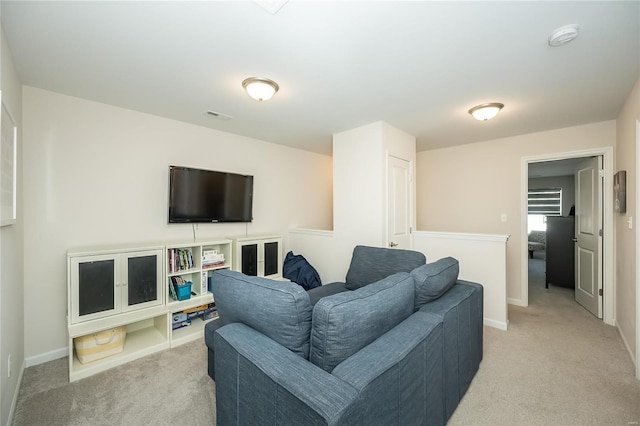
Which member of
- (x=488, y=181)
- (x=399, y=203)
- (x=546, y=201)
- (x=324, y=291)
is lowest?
(x=324, y=291)

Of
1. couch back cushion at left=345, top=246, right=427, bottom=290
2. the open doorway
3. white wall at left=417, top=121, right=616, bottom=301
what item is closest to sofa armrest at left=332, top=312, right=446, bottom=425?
couch back cushion at left=345, top=246, right=427, bottom=290

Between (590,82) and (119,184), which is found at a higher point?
(590,82)

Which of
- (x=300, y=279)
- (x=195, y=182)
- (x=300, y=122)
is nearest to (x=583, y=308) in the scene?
(x=300, y=279)

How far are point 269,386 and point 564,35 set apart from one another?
2460 mm

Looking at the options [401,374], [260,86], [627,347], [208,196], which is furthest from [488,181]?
[208,196]

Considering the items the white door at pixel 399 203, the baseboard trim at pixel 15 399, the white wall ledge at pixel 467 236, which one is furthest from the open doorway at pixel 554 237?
the baseboard trim at pixel 15 399

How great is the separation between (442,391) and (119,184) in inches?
129

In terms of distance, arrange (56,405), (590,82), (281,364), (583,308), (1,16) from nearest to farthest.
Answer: (281,364) < (1,16) < (56,405) < (590,82) < (583,308)

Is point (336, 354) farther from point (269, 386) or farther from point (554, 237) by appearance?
point (554, 237)

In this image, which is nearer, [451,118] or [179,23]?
[179,23]

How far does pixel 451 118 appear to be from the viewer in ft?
10.2

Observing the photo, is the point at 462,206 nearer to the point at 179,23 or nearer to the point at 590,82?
the point at 590,82

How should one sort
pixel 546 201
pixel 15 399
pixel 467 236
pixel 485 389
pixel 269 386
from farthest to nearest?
pixel 546 201 → pixel 467 236 → pixel 485 389 → pixel 15 399 → pixel 269 386

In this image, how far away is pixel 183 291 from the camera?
2.83 m
